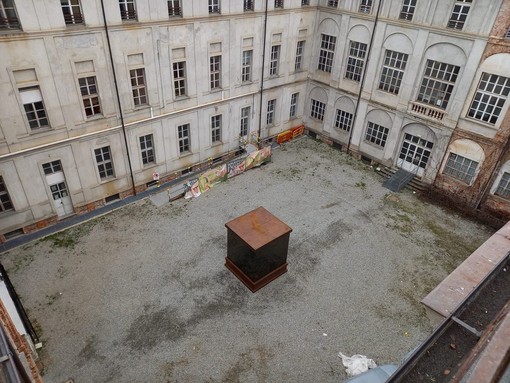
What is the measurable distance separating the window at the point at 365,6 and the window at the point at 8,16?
67.8ft

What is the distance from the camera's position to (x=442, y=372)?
621cm

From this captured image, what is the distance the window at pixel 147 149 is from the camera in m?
23.4

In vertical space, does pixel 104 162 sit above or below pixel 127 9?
below

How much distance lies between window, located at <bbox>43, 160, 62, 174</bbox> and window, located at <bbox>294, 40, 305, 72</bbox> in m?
18.7

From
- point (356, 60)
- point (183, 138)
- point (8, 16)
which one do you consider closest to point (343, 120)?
point (356, 60)

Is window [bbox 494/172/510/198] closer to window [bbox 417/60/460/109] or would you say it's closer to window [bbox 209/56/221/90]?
window [bbox 417/60/460/109]

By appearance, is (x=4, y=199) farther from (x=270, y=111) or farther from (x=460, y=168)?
(x=460, y=168)

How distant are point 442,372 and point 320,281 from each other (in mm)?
12962

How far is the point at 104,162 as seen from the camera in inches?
878

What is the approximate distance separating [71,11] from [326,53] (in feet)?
60.9

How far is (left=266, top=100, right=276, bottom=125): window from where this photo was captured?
29719mm

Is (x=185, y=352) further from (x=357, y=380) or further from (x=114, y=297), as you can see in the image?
(x=357, y=380)

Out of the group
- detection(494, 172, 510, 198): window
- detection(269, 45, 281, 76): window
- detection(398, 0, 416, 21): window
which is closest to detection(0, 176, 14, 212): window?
detection(269, 45, 281, 76): window

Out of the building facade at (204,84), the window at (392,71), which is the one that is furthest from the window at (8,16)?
the window at (392,71)
